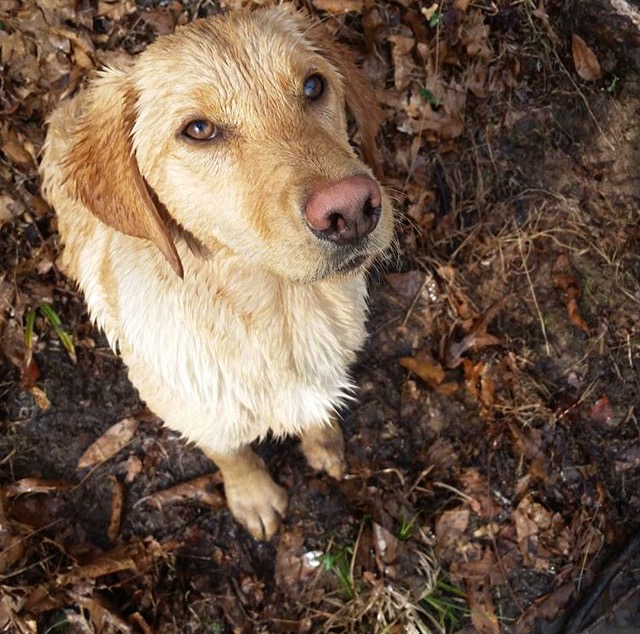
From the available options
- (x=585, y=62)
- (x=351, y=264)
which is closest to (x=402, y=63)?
(x=585, y=62)

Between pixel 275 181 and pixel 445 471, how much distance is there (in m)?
2.32

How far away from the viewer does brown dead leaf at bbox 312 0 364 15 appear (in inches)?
158

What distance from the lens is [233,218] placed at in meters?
2.17

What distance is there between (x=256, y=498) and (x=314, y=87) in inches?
83.3

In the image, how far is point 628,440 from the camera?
3746 millimetres

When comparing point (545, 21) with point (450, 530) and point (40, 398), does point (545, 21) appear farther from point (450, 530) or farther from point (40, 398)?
point (40, 398)

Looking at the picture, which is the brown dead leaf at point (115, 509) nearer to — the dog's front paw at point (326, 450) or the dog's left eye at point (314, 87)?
the dog's front paw at point (326, 450)

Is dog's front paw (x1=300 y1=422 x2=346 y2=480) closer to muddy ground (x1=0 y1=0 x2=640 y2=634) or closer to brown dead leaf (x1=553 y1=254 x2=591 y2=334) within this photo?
muddy ground (x1=0 y1=0 x2=640 y2=634)

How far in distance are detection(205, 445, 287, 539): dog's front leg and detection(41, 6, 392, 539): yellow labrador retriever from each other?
0.45 meters

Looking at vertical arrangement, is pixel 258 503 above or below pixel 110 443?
above

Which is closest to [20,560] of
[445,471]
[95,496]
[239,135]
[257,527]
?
[95,496]

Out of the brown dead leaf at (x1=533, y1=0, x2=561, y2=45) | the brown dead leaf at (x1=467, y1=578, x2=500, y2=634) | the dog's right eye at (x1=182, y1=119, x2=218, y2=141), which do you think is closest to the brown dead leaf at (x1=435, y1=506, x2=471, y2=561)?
the brown dead leaf at (x1=467, y1=578, x2=500, y2=634)

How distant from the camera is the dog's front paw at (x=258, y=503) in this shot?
344 cm

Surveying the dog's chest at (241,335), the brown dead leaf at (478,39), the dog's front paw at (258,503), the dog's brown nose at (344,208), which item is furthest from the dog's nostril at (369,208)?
the brown dead leaf at (478,39)
